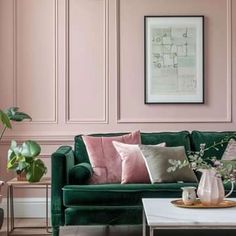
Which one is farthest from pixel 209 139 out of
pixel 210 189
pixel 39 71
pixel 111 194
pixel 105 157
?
pixel 39 71

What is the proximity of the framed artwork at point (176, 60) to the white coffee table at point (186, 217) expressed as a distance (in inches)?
78.8

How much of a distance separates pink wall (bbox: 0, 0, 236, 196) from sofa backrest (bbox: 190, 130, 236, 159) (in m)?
0.40

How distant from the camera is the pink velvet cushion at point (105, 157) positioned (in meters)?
4.39

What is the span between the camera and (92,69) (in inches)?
206

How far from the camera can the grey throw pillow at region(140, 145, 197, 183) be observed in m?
4.20

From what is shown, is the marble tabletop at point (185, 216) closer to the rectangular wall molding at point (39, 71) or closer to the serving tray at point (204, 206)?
the serving tray at point (204, 206)

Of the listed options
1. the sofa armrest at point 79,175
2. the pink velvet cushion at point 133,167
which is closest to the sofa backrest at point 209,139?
the pink velvet cushion at point 133,167

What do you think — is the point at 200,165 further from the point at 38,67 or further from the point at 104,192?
the point at 38,67

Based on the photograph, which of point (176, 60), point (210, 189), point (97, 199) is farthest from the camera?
point (176, 60)

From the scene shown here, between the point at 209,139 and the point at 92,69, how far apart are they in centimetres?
138

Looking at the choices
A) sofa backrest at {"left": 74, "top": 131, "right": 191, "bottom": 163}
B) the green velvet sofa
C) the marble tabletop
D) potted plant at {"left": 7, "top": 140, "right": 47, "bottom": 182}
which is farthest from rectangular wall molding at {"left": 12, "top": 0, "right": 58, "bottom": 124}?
the marble tabletop

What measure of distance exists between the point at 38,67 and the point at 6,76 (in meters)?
0.33

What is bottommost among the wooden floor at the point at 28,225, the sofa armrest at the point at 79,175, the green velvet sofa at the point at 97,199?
the wooden floor at the point at 28,225

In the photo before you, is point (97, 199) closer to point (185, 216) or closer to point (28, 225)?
point (185, 216)
